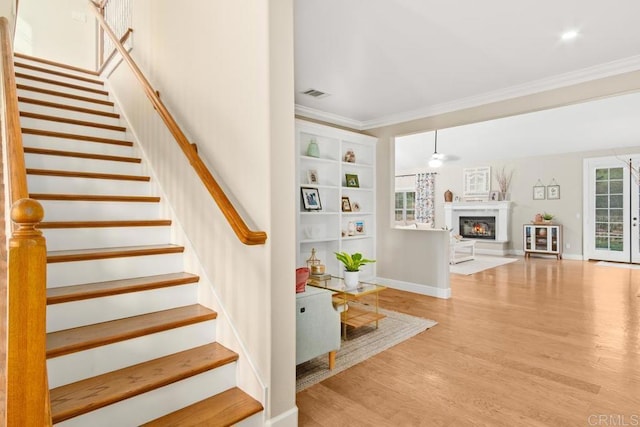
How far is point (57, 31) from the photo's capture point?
Result: 18.3ft

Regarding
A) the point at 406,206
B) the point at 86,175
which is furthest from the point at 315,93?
the point at 406,206

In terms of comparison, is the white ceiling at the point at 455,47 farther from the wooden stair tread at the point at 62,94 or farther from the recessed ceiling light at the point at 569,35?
the wooden stair tread at the point at 62,94

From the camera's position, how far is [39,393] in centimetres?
89

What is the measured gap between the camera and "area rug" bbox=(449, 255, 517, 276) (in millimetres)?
6684

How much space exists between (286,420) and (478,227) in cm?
877

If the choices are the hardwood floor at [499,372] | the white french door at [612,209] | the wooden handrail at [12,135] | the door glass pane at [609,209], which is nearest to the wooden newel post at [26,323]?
the wooden handrail at [12,135]

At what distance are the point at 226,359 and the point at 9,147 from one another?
1.39 m

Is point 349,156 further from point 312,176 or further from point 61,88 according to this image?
point 61,88

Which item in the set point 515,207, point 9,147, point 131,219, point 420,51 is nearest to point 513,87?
point 420,51

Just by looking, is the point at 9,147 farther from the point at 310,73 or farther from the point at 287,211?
the point at 310,73

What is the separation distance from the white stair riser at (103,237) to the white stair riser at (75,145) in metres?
1.15

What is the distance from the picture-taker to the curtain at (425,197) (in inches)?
408

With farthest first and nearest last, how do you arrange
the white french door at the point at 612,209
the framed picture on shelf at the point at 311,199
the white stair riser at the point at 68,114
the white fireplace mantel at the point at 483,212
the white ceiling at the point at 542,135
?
the white fireplace mantel at the point at 483,212
the white french door at the point at 612,209
the white ceiling at the point at 542,135
the framed picture on shelf at the point at 311,199
the white stair riser at the point at 68,114

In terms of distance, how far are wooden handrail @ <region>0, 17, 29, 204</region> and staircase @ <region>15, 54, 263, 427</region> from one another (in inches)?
28.2
